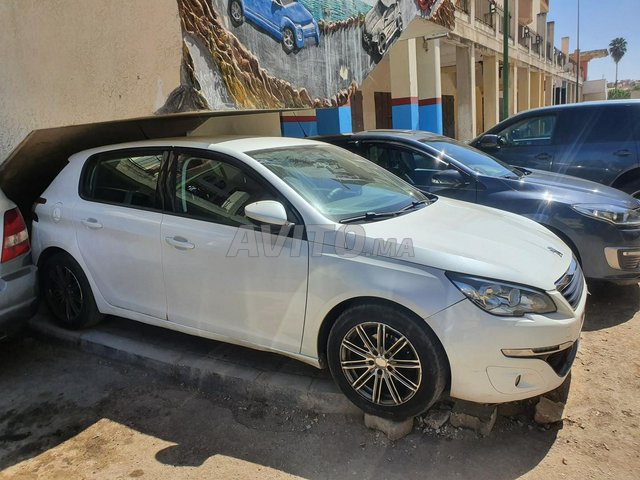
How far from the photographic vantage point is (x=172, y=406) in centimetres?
328

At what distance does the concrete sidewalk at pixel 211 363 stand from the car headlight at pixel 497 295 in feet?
3.37

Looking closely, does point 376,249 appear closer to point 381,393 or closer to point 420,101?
point 381,393

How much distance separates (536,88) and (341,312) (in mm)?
34865

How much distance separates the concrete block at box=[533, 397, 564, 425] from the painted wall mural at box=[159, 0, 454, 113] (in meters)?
4.19

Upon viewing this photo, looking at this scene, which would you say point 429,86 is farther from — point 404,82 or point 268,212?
point 268,212

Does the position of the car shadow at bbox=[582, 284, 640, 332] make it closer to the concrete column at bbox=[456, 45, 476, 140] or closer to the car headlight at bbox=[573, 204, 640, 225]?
the car headlight at bbox=[573, 204, 640, 225]

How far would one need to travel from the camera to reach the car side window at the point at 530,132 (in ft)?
22.1

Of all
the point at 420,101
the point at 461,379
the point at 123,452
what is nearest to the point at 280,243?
the point at 461,379

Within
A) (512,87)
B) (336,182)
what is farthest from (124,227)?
(512,87)

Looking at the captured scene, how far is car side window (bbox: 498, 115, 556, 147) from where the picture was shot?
6.74 m

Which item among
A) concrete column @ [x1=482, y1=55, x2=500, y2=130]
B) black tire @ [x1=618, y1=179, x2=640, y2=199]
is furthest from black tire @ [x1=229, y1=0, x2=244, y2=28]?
concrete column @ [x1=482, y1=55, x2=500, y2=130]

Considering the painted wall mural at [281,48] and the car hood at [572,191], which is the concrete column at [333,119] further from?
the car hood at [572,191]

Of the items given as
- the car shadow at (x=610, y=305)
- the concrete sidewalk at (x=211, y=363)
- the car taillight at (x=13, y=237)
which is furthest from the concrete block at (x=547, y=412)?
the car taillight at (x=13, y=237)

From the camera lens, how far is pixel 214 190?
3359 mm
